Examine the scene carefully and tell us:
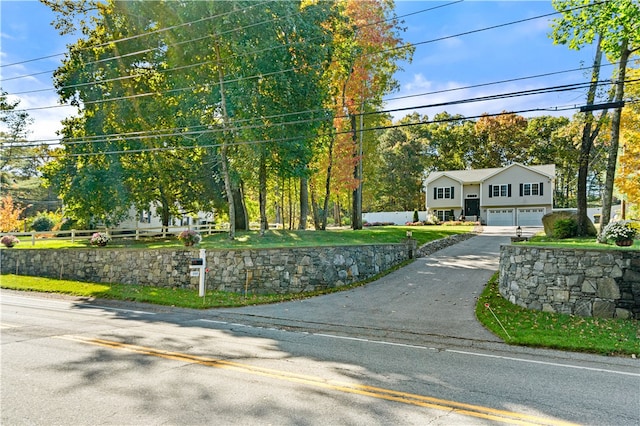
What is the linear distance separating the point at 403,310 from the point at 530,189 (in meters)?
36.5

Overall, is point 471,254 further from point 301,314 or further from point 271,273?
point 301,314

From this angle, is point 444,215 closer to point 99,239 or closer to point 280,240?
point 280,240

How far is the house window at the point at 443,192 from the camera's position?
4538 centimetres

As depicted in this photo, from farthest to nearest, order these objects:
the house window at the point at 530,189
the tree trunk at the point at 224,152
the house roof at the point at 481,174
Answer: the house roof at the point at 481,174, the house window at the point at 530,189, the tree trunk at the point at 224,152

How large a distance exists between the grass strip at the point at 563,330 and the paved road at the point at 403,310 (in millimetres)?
475

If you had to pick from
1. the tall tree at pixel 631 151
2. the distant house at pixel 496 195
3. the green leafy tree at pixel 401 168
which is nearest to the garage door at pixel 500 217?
the distant house at pixel 496 195

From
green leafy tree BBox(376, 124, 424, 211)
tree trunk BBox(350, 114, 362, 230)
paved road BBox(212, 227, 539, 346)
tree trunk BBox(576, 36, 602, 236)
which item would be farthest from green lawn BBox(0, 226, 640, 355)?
green leafy tree BBox(376, 124, 424, 211)

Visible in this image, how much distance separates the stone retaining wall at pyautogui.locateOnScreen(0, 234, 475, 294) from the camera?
13.7m

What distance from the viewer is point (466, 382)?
18.0 feet

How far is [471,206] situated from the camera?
44844 millimetres

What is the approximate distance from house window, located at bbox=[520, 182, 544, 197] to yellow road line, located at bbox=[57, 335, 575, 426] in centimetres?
4138

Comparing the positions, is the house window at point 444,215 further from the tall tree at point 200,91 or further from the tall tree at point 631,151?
the tall tree at point 200,91

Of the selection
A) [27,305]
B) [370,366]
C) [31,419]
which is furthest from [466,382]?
[27,305]

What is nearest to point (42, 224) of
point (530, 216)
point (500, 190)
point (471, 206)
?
point (471, 206)
